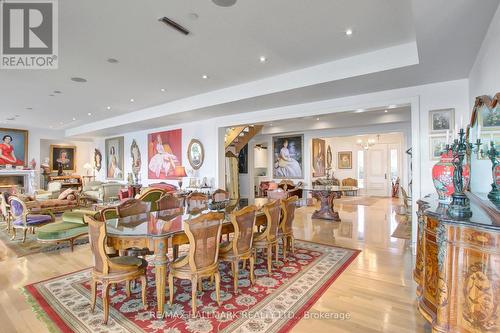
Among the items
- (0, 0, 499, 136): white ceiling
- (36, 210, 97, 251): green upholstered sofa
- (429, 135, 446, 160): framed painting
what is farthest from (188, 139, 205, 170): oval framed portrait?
(429, 135, 446, 160): framed painting

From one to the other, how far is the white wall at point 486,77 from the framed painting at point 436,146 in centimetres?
68

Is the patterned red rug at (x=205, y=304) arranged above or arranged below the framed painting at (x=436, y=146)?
below

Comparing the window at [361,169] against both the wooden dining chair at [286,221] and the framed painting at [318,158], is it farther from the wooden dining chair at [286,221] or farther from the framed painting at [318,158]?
the wooden dining chair at [286,221]

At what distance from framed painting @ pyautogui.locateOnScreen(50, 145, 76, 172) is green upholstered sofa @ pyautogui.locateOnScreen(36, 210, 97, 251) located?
879 cm

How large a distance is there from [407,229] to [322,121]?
4.78 metres

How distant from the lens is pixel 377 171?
12.7 metres

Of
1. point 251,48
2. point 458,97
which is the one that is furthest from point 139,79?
point 458,97

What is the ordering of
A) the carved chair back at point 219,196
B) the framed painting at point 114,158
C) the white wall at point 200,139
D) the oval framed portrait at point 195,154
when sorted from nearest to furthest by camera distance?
the carved chair back at point 219,196, the white wall at point 200,139, the oval framed portrait at point 195,154, the framed painting at point 114,158

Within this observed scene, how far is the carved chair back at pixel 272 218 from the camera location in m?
3.49

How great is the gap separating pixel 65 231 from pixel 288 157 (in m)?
8.47

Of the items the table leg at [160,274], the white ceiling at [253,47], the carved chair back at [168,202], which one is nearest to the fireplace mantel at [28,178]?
the white ceiling at [253,47]

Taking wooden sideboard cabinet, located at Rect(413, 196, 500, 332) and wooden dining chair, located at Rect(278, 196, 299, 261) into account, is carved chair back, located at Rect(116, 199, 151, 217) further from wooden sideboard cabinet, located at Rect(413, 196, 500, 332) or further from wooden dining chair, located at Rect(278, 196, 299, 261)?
wooden sideboard cabinet, located at Rect(413, 196, 500, 332)

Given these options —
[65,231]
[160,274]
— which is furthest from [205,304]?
[65,231]

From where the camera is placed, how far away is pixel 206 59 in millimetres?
4172
